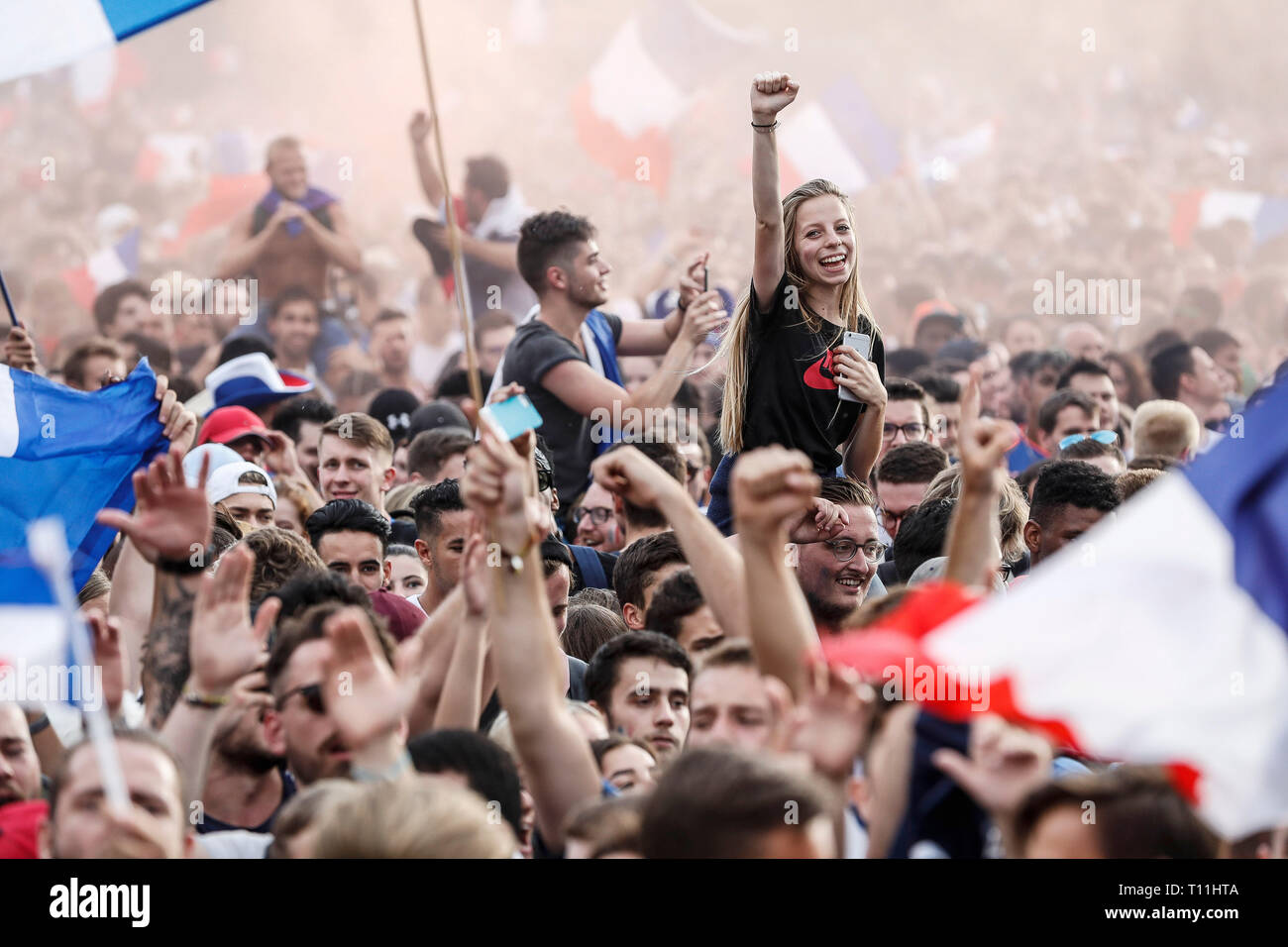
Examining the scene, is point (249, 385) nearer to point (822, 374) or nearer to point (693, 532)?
point (822, 374)

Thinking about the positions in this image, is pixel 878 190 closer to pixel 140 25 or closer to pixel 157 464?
pixel 140 25

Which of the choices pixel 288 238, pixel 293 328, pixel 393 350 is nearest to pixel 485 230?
pixel 393 350

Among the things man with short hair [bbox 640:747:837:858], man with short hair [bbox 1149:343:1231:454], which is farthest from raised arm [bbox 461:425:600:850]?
man with short hair [bbox 1149:343:1231:454]

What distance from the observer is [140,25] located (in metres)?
5.71

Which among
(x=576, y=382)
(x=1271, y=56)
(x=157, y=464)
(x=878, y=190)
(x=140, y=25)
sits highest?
(x=1271, y=56)

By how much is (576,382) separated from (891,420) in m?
1.60

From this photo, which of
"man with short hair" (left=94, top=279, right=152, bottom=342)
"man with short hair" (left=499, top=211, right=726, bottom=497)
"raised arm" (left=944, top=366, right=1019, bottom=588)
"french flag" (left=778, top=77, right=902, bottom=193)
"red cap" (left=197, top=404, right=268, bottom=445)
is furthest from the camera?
"french flag" (left=778, top=77, right=902, bottom=193)

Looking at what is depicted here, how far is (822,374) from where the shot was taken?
18.1 ft

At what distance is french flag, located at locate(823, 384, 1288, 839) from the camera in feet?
10.1

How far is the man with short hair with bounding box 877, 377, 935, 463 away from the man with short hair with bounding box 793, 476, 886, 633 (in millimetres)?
2119

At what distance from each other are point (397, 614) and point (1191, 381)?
19.0ft

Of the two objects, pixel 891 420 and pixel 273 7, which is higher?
pixel 273 7

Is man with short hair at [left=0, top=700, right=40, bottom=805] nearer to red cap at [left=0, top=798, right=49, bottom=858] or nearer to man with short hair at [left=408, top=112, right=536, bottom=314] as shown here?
red cap at [left=0, top=798, right=49, bottom=858]

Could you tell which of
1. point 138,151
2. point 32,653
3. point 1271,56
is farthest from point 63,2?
point 1271,56
